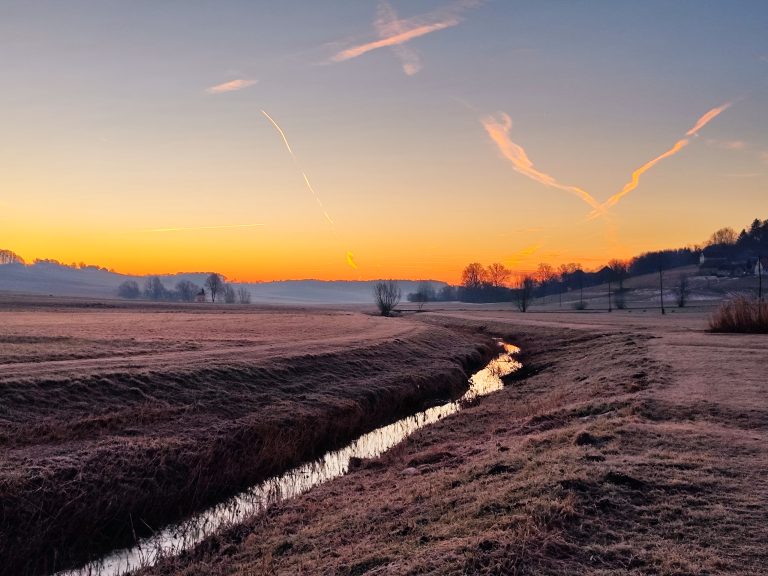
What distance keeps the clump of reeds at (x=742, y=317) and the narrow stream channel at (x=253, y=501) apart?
32.2m

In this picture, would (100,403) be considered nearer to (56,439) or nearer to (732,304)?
(56,439)

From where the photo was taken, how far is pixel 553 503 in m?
9.39

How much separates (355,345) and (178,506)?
2405cm

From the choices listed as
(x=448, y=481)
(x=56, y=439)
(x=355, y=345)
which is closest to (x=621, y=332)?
(x=355, y=345)

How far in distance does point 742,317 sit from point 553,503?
45.8 meters

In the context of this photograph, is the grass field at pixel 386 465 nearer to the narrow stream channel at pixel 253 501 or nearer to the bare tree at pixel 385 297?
the narrow stream channel at pixel 253 501

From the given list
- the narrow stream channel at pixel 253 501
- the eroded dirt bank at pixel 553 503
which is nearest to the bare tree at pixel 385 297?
the narrow stream channel at pixel 253 501

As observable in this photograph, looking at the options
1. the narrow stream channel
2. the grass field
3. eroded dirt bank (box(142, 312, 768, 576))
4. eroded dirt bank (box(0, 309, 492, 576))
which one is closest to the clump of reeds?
the grass field

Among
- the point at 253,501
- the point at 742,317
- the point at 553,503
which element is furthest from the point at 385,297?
the point at 553,503

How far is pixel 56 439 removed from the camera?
1609cm

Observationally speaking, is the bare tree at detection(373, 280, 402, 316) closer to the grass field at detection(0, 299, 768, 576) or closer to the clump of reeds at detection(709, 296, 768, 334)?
the clump of reeds at detection(709, 296, 768, 334)

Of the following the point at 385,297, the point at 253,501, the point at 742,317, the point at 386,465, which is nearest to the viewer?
the point at 253,501

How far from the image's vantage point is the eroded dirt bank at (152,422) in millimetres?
12953

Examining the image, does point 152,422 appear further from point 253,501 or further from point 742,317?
point 742,317
